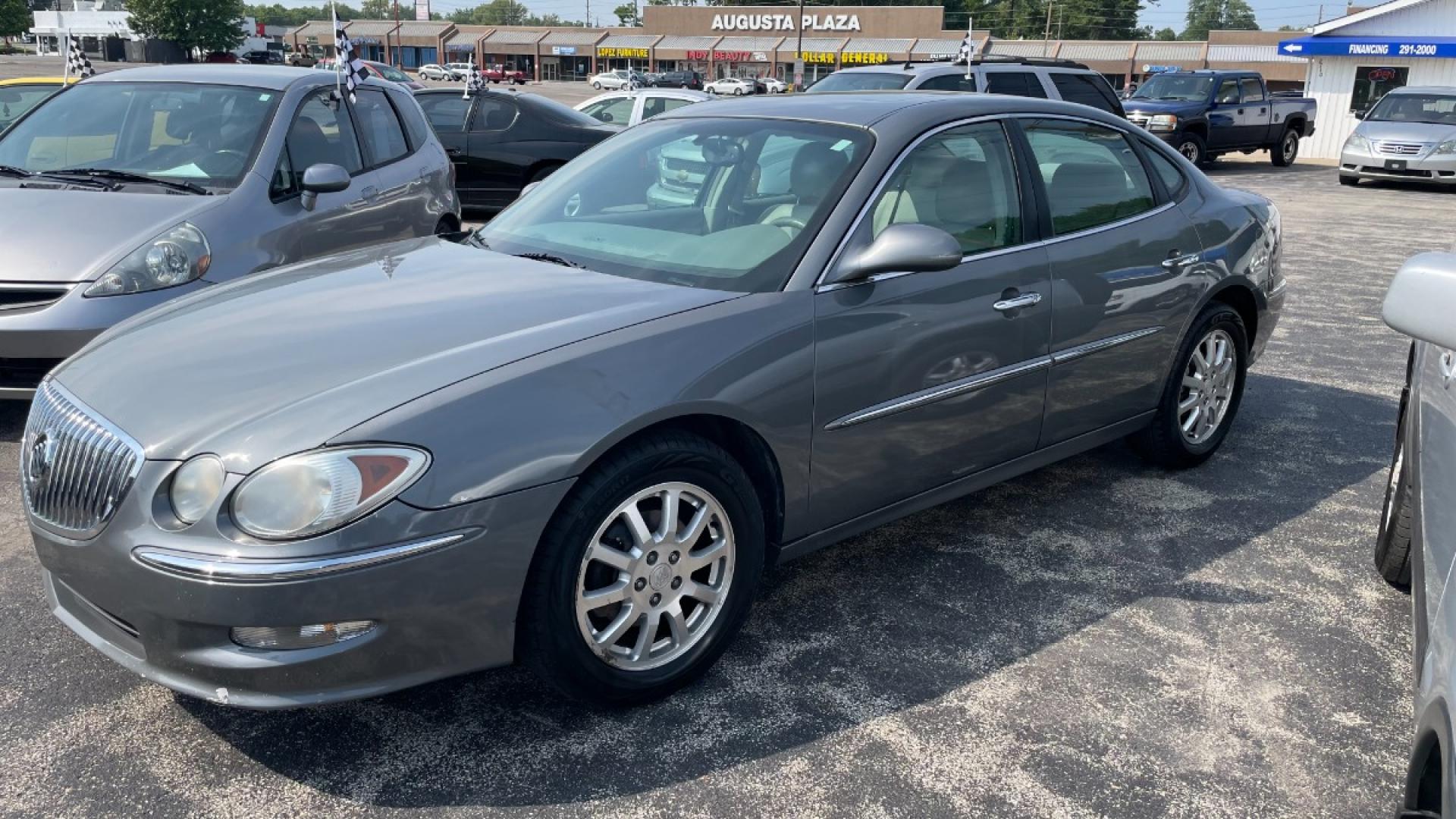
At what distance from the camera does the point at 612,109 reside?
50.1 ft

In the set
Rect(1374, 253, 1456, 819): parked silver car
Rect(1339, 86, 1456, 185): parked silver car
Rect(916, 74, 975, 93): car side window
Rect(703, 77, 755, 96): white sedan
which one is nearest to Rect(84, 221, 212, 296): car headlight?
Rect(1374, 253, 1456, 819): parked silver car

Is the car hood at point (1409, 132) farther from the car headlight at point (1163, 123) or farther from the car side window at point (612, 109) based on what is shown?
the car side window at point (612, 109)

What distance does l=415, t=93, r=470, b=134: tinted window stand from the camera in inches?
465

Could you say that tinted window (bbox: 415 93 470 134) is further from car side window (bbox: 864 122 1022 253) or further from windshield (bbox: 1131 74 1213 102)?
windshield (bbox: 1131 74 1213 102)

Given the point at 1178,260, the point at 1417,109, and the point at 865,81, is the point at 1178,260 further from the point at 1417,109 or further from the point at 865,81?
the point at 1417,109

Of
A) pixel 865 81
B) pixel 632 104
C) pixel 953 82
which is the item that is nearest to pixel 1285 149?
pixel 953 82

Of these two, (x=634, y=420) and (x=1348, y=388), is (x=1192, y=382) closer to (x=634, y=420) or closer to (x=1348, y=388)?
(x=1348, y=388)

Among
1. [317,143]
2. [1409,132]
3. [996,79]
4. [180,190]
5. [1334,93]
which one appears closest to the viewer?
[180,190]

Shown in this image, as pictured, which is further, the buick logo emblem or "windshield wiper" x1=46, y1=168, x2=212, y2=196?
"windshield wiper" x1=46, y1=168, x2=212, y2=196

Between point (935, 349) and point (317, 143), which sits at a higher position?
point (317, 143)

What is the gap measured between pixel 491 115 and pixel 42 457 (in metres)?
9.70

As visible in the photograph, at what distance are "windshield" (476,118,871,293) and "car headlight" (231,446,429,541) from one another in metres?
1.16

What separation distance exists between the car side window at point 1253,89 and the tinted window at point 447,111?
15645 millimetres

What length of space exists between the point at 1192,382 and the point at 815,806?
3.06 meters
